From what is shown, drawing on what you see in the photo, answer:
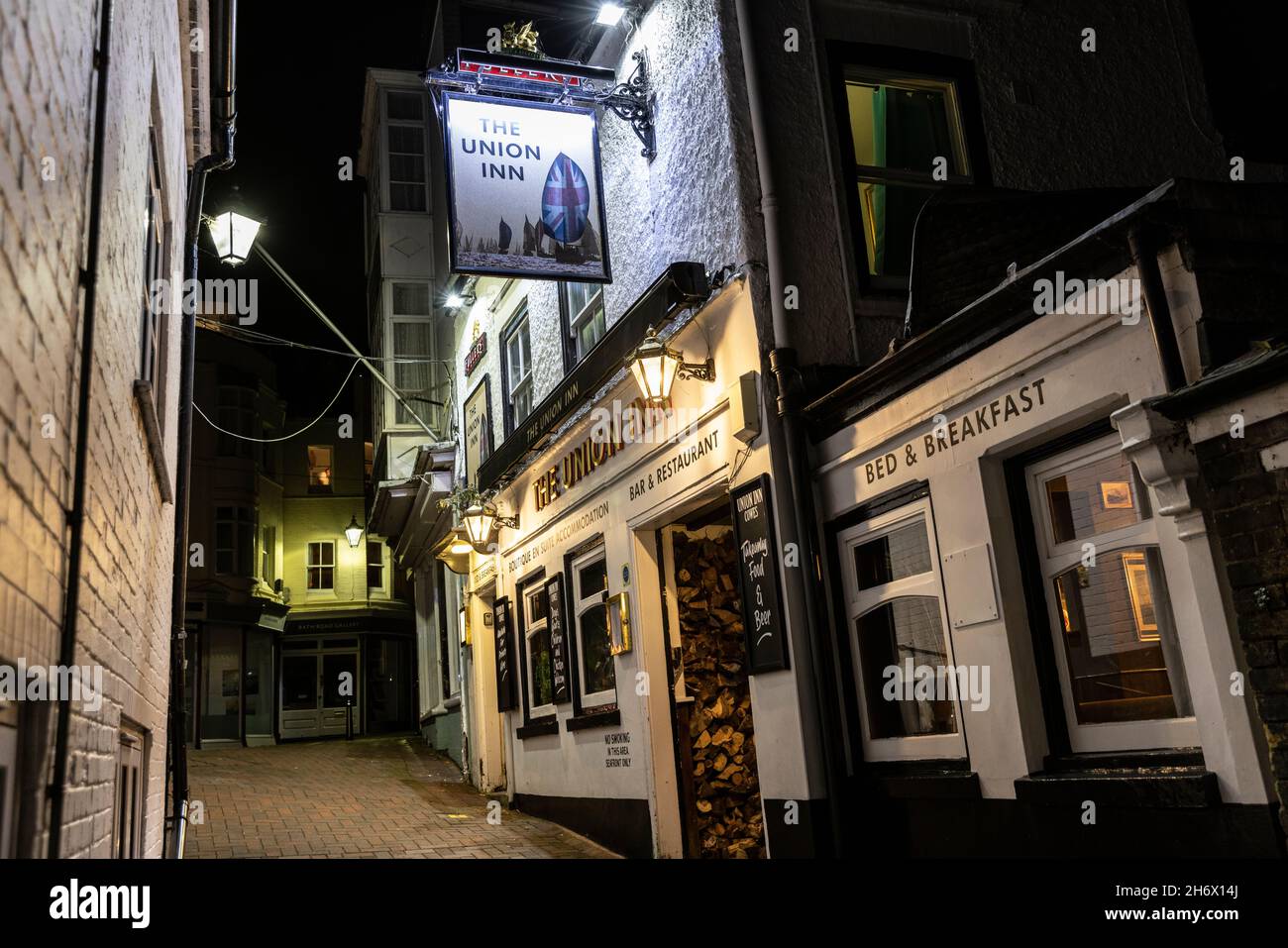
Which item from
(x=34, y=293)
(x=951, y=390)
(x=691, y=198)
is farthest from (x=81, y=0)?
(x=691, y=198)

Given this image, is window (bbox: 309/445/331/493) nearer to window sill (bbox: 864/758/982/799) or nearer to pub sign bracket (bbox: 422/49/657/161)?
pub sign bracket (bbox: 422/49/657/161)

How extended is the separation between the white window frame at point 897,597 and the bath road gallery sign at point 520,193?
324 centimetres

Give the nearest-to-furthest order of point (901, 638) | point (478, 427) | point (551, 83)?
point (901, 638)
point (551, 83)
point (478, 427)

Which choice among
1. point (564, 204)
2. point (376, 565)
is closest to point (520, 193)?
point (564, 204)

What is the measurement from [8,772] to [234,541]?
1122 inches

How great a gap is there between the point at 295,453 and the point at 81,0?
32.5 meters

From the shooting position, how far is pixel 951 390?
5.90 metres

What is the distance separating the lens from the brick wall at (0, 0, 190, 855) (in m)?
2.09

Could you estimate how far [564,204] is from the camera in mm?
8602

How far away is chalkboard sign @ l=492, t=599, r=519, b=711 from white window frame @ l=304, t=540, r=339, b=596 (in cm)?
1992

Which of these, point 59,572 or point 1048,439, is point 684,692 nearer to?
point 1048,439

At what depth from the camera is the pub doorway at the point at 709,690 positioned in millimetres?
8961

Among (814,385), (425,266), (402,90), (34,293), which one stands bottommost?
(34,293)

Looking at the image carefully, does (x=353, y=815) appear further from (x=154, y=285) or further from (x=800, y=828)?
(x=154, y=285)
